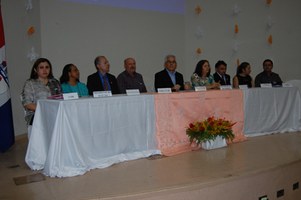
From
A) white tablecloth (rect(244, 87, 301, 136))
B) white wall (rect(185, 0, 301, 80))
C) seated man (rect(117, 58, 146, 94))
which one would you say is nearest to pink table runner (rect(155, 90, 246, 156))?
white tablecloth (rect(244, 87, 301, 136))

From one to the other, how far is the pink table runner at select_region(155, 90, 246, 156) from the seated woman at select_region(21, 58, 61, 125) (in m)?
1.02

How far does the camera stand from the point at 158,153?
9.32ft

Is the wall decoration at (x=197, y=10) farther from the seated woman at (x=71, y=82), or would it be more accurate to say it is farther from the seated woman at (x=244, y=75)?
the seated woman at (x=71, y=82)

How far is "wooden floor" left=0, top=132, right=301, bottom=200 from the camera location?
197 centimetres

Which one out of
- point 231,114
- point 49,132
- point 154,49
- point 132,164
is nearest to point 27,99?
point 49,132

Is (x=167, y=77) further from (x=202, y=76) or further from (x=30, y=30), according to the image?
(x=30, y=30)

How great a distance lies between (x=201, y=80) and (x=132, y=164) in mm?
1575

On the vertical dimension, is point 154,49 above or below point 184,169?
above

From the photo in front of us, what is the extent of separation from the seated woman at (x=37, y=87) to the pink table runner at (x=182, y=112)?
1022 millimetres

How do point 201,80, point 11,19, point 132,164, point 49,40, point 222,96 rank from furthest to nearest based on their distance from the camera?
point 49,40 → point 11,19 → point 201,80 → point 222,96 → point 132,164

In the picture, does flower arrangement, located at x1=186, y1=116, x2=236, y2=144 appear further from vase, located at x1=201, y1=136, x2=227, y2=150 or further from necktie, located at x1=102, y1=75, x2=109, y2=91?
necktie, located at x1=102, y1=75, x2=109, y2=91

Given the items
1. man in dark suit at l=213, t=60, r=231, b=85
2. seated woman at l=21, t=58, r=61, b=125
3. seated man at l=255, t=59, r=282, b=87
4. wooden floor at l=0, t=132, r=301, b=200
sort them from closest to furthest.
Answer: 1. wooden floor at l=0, t=132, r=301, b=200
2. seated woman at l=21, t=58, r=61, b=125
3. man in dark suit at l=213, t=60, r=231, b=85
4. seated man at l=255, t=59, r=282, b=87

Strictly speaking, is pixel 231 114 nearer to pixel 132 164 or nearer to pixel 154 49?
pixel 132 164

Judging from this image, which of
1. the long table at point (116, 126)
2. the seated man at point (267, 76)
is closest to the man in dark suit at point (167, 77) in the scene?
the long table at point (116, 126)
